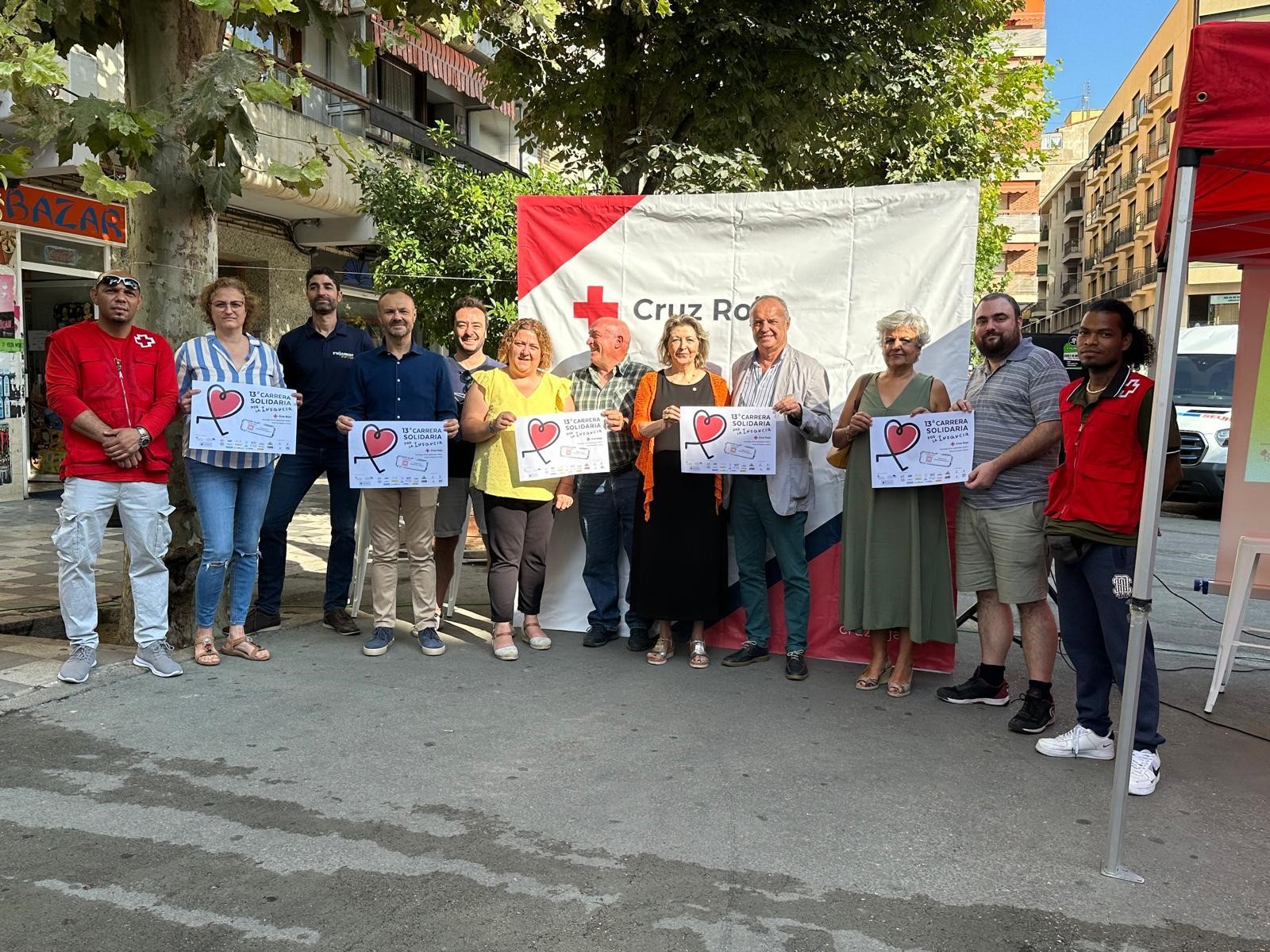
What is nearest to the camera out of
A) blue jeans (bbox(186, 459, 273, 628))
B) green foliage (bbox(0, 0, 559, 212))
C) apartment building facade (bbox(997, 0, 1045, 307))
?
green foliage (bbox(0, 0, 559, 212))

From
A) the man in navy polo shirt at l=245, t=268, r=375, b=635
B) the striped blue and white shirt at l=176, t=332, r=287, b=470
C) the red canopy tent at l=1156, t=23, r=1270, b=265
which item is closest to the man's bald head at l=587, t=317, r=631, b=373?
the man in navy polo shirt at l=245, t=268, r=375, b=635

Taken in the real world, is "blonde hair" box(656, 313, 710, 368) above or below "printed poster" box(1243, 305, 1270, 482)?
above

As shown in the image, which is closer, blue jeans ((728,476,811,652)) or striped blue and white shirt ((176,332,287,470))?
striped blue and white shirt ((176,332,287,470))

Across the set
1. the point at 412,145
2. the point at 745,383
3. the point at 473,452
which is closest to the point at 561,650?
the point at 473,452

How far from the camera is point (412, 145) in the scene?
58.7 feet

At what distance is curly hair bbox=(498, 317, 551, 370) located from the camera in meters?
5.79

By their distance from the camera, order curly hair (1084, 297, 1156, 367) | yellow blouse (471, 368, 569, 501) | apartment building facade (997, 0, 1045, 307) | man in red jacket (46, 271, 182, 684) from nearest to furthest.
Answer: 1. curly hair (1084, 297, 1156, 367)
2. man in red jacket (46, 271, 182, 684)
3. yellow blouse (471, 368, 569, 501)
4. apartment building facade (997, 0, 1045, 307)

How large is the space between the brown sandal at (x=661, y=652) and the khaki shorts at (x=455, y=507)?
1286mm

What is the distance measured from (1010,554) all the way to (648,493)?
188 cm

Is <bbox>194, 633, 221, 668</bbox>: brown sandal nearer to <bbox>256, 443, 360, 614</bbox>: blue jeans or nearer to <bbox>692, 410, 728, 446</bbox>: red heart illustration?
<bbox>256, 443, 360, 614</bbox>: blue jeans

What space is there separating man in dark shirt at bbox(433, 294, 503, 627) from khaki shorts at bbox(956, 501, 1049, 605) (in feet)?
9.07

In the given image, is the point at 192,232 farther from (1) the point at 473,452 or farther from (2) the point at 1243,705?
(2) the point at 1243,705

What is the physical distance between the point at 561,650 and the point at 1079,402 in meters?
3.01

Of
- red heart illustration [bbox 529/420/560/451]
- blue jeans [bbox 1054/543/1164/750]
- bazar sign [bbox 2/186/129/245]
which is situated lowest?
blue jeans [bbox 1054/543/1164/750]
